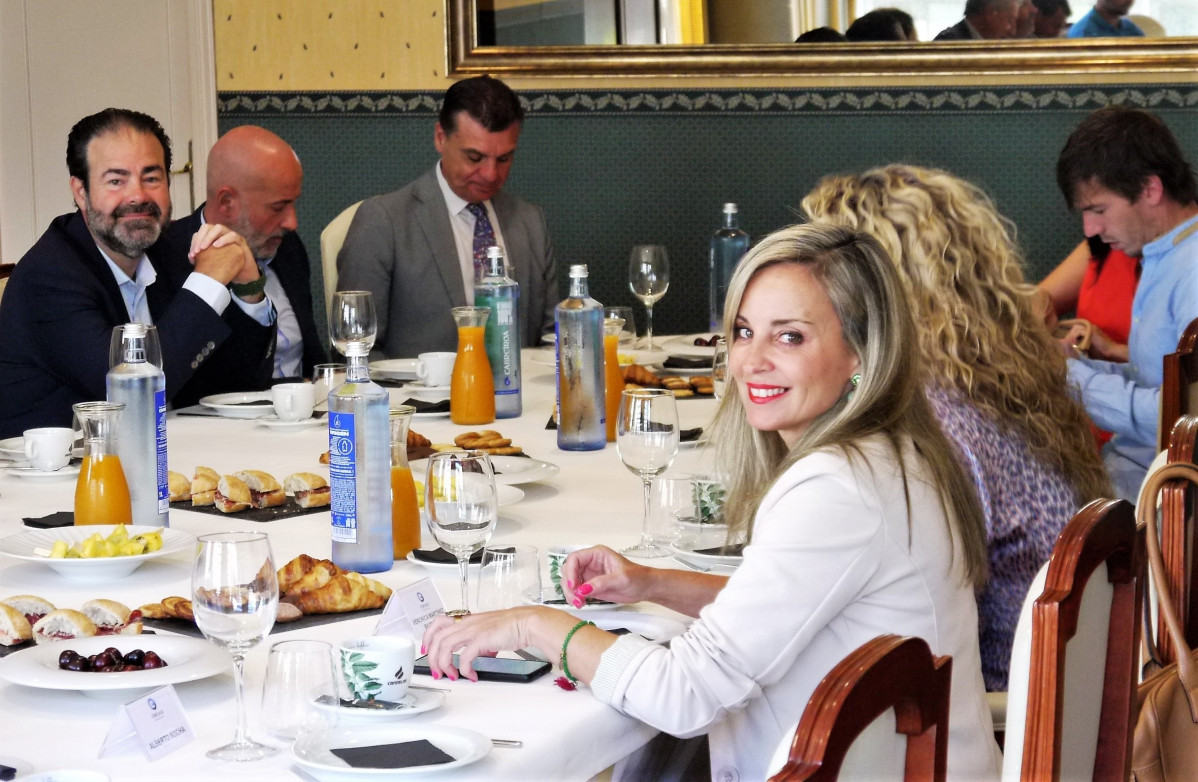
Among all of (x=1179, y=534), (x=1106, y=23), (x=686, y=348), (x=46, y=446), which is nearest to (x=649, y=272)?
(x=686, y=348)

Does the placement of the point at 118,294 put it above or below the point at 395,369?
above

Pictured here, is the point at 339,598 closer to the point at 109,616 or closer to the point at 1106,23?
the point at 109,616

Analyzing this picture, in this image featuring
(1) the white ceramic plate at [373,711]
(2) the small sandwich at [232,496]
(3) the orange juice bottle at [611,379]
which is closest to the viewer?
(1) the white ceramic plate at [373,711]

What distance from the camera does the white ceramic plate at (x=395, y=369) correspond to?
3287 millimetres

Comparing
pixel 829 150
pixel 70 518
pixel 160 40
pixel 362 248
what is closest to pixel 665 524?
pixel 70 518

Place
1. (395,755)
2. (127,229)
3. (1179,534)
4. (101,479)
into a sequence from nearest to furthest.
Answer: (395,755) < (1179,534) < (101,479) < (127,229)

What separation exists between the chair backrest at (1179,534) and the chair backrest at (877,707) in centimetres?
79

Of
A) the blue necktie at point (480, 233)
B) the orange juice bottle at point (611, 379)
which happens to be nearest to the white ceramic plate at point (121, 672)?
the orange juice bottle at point (611, 379)

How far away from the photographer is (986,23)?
4.81 metres

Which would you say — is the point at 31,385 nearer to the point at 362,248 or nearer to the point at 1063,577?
the point at 362,248

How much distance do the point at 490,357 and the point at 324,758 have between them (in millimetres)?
1786

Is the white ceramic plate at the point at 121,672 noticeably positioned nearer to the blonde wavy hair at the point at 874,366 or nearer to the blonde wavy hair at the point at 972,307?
the blonde wavy hair at the point at 874,366

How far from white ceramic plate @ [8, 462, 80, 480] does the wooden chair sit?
5.13ft

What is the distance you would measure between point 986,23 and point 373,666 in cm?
424
